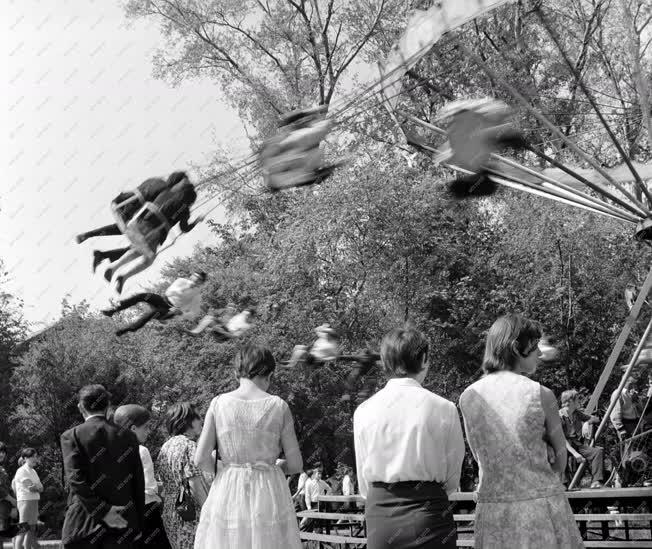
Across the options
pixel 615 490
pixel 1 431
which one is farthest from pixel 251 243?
pixel 615 490

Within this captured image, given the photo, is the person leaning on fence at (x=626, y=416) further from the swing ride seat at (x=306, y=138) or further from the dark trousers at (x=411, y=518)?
the dark trousers at (x=411, y=518)

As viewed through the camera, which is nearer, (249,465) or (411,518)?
(411,518)

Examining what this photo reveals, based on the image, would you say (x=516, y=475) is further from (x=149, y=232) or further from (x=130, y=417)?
(x=130, y=417)

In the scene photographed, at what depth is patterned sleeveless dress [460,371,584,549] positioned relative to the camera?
11.9 ft

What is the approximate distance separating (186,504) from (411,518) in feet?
7.30

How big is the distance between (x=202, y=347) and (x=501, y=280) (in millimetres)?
7200

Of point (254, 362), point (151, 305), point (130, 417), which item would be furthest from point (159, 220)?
point (130, 417)

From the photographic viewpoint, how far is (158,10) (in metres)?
24.8

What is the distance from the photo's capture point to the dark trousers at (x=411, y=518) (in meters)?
3.53

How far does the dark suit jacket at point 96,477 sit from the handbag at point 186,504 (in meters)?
0.34

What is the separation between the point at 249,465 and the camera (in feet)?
14.9

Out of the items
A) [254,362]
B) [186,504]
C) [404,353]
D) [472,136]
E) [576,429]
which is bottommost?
[186,504]

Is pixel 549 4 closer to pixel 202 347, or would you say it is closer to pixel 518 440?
pixel 202 347

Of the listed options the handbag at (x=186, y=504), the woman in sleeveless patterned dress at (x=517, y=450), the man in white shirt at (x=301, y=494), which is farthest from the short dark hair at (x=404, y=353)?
the man in white shirt at (x=301, y=494)
